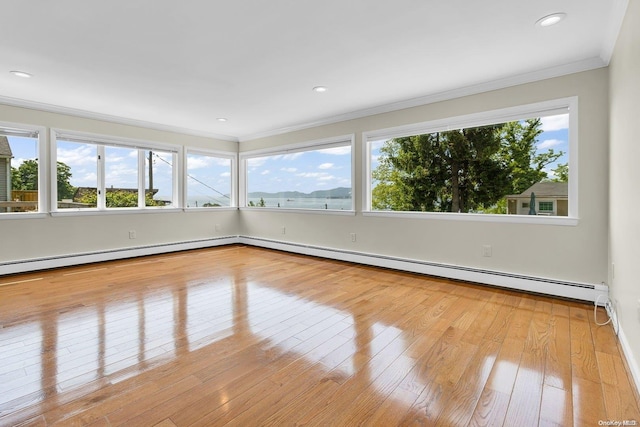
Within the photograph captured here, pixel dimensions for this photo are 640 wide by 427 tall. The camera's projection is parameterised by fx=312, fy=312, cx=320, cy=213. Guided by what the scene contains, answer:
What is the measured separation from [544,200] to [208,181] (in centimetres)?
562

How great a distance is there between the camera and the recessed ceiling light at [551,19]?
7.25 ft

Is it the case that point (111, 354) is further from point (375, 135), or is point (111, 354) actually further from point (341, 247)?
point (375, 135)

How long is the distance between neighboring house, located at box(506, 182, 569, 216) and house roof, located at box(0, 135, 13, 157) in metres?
6.33

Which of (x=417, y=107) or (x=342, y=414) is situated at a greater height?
(x=417, y=107)

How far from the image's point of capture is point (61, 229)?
4.46 m

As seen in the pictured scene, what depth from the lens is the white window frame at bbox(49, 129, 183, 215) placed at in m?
4.41

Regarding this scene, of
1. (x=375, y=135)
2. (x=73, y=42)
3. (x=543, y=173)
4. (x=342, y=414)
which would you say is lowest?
(x=342, y=414)

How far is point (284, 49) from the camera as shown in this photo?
107 inches

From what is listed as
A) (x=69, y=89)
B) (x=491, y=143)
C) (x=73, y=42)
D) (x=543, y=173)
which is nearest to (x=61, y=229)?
(x=69, y=89)

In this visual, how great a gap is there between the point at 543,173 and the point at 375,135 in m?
2.13

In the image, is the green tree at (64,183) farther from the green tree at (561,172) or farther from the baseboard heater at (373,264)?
the green tree at (561,172)

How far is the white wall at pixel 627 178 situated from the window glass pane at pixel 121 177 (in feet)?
19.9

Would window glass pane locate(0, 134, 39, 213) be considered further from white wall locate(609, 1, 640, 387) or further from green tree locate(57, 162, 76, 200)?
white wall locate(609, 1, 640, 387)

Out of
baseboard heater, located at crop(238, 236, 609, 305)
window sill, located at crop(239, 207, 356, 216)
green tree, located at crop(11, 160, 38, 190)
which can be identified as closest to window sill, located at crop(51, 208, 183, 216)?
green tree, located at crop(11, 160, 38, 190)
